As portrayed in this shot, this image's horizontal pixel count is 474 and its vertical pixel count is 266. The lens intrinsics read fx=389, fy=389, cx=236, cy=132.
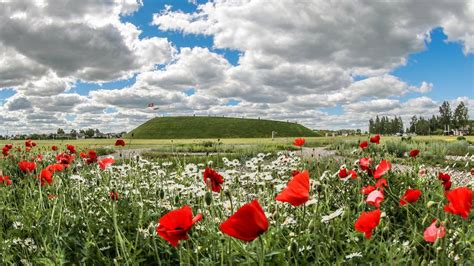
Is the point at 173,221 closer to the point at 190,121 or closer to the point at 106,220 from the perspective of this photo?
the point at 106,220

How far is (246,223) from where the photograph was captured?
142cm

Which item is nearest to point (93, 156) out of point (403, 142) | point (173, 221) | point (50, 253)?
point (50, 253)

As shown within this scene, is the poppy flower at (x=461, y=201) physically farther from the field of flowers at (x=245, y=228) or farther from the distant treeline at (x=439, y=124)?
the distant treeline at (x=439, y=124)

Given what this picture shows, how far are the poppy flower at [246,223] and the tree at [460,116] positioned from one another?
125 metres

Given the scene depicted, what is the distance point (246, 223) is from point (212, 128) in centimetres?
9886

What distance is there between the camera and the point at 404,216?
185 inches

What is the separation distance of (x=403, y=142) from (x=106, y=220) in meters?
17.9

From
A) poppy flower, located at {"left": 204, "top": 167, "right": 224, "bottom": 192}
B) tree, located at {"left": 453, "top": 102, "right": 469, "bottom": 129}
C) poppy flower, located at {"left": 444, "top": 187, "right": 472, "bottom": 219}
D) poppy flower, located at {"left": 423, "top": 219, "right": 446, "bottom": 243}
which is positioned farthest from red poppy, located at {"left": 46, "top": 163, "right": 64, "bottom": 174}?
tree, located at {"left": 453, "top": 102, "right": 469, "bottom": 129}

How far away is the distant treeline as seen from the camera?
11088 centimetres

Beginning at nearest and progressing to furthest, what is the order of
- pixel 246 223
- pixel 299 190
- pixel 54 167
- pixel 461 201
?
pixel 246 223, pixel 299 190, pixel 461 201, pixel 54 167

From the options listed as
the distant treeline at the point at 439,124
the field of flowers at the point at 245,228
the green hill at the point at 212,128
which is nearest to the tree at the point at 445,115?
the distant treeline at the point at 439,124

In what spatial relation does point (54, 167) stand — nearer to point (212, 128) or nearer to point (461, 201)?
point (461, 201)

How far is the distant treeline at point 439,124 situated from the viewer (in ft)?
364

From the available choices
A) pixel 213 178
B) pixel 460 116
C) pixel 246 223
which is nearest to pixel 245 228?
pixel 246 223
